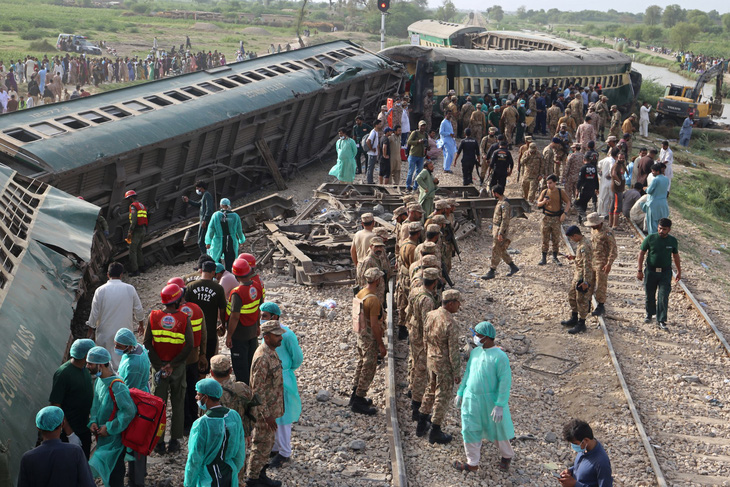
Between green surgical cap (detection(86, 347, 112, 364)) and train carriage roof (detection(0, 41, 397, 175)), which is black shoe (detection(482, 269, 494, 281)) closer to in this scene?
train carriage roof (detection(0, 41, 397, 175))

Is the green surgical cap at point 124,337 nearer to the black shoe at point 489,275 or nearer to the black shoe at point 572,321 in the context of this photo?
the black shoe at point 572,321

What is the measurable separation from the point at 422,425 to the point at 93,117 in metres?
9.12

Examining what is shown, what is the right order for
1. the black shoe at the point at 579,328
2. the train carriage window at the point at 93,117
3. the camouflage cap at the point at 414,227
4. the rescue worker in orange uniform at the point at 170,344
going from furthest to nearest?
the train carriage window at the point at 93,117, the black shoe at the point at 579,328, the camouflage cap at the point at 414,227, the rescue worker in orange uniform at the point at 170,344

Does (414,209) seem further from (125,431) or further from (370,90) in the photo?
(370,90)

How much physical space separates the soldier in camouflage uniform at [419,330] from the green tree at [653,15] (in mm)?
164019

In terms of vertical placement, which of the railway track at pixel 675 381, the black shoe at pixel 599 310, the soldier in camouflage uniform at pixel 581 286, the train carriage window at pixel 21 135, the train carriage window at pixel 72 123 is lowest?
the railway track at pixel 675 381

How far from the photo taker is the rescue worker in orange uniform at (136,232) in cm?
1230

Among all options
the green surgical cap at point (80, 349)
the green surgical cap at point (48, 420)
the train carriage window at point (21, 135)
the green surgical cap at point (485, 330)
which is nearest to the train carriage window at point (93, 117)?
the train carriage window at point (21, 135)

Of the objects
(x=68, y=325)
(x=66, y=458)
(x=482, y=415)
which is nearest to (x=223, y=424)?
(x=66, y=458)

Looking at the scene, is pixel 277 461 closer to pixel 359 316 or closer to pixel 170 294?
pixel 359 316

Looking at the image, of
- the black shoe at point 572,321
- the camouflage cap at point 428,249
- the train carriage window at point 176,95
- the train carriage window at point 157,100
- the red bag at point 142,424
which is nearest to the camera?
the red bag at point 142,424

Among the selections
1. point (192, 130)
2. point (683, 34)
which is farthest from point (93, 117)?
point (683, 34)

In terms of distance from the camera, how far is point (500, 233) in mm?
12602

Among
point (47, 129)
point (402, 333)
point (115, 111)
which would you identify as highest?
point (115, 111)
